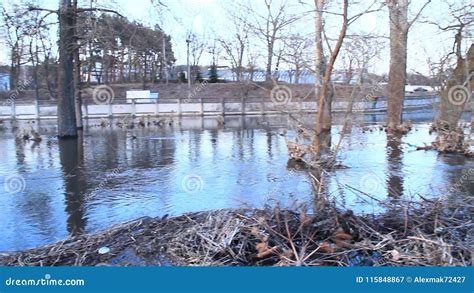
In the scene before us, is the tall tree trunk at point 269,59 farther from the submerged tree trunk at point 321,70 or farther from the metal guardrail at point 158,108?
the metal guardrail at point 158,108

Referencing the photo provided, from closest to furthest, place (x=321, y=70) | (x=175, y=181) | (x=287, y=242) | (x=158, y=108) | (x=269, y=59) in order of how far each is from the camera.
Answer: (x=287, y=242)
(x=321, y=70)
(x=175, y=181)
(x=269, y=59)
(x=158, y=108)

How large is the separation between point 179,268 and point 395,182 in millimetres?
6581

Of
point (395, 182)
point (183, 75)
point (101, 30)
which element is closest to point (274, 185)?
point (395, 182)

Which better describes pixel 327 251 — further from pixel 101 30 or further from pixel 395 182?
pixel 101 30

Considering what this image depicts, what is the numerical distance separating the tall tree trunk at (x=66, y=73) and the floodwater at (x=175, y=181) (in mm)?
2487

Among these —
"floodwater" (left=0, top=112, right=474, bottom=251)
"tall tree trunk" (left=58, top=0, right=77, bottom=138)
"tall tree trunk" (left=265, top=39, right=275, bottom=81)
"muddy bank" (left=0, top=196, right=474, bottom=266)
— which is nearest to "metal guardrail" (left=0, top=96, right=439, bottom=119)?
"tall tree trunk" (left=58, top=0, right=77, bottom=138)

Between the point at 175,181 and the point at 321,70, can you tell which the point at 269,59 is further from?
the point at 175,181

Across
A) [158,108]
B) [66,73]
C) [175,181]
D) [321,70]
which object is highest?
[66,73]

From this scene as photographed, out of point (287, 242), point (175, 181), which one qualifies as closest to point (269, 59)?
point (175, 181)

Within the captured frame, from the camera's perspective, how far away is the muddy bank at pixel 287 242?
4.12m

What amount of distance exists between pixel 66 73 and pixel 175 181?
10.3 metres

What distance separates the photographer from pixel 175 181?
31.2 feet

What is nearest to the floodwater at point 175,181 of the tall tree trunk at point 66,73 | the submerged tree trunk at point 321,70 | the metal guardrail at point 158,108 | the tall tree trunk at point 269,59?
the submerged tree trunk at point 321,70

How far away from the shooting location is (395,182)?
29.4 ft
